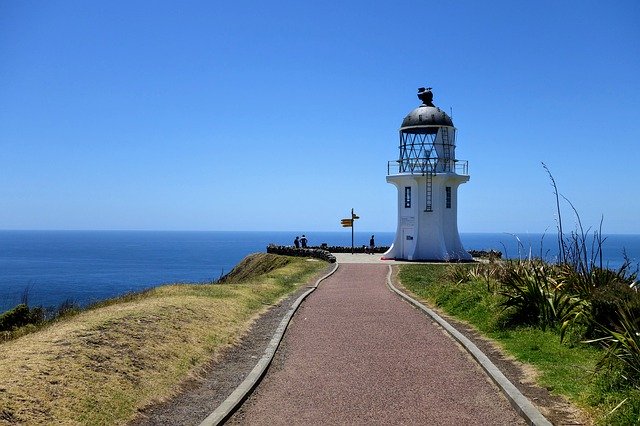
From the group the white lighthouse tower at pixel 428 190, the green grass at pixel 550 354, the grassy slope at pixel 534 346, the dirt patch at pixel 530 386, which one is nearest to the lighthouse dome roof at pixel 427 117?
the white lighthouse tower at pixel 428 190

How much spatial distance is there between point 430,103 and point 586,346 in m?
30.8

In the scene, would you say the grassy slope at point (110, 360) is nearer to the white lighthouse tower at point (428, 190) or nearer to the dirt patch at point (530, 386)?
the dirt patch at point (530, 386)

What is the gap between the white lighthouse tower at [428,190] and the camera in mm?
37188

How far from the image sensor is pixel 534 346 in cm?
1052

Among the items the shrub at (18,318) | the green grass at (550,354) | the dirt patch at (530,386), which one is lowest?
the shrub at (18,318)

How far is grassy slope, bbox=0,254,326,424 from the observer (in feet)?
22.5

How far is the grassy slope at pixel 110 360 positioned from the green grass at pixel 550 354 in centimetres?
482

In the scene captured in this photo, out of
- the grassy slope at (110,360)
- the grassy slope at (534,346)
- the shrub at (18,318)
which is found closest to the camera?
the grassy slope at (110,360)

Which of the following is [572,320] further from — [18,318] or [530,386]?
[18,318]

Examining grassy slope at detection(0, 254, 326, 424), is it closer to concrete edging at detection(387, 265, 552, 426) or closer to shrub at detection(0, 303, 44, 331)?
shrub at detection(0, 303, 44, 331)

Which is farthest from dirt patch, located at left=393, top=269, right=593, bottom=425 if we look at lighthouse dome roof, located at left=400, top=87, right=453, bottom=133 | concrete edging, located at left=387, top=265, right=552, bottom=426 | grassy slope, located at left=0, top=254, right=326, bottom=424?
lighthouse dome roof, located at left=400, top=87, right=453, bottom=133

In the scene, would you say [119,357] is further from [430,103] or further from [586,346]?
[430,103]

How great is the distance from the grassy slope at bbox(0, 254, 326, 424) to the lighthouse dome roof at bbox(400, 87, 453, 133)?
25161 mm

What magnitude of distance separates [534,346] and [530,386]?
7.25 ft
